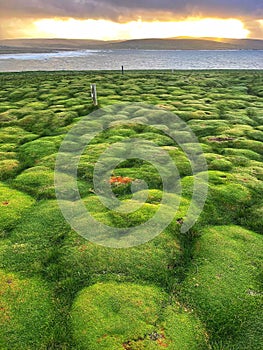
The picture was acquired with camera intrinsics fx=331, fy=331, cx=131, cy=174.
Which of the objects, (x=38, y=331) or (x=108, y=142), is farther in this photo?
(x=108, y=142)

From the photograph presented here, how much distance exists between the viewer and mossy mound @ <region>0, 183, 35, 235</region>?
15.3 m

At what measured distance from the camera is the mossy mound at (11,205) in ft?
50.1

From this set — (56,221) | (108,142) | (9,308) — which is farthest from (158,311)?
(108,142)

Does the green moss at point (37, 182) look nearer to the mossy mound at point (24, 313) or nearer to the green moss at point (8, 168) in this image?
the green moss at point (8, 168)

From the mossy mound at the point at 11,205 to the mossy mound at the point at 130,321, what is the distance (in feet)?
19.1

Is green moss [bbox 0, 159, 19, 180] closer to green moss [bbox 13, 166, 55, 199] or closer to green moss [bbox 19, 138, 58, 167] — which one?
green moss [bbox 19, 138, 58, 167]

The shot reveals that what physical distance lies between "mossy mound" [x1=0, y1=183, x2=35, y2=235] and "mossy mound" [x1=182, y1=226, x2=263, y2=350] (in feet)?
27.6

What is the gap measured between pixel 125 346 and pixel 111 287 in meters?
2.39

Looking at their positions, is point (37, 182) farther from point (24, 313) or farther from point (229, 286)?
point (229, 286)

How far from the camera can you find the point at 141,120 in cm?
3350

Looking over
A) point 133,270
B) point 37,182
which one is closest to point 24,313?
point 133,270

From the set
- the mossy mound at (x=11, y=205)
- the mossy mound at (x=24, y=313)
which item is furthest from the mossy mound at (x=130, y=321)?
the mossy mound at (x=11, y=205)

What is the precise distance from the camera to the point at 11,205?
55.2 ft

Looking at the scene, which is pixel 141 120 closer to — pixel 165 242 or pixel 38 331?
pixel 165 242
